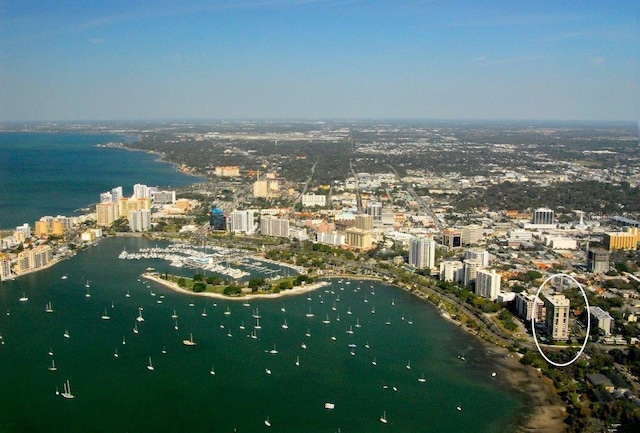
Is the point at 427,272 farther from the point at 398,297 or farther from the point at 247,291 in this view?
the point at 247,291

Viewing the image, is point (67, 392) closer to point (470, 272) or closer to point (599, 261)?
point (470, 272)

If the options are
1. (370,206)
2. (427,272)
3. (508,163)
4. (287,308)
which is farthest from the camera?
(508,163)

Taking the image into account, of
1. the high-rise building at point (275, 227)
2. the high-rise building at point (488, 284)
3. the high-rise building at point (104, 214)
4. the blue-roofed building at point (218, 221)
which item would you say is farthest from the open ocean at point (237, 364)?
the high-rise building at point (104, 214)

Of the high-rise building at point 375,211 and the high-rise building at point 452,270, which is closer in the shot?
the high-rise building at point 452,270

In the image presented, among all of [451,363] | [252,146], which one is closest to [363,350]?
[451,363]

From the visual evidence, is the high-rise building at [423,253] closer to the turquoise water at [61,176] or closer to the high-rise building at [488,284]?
the high-rise building at [488,284]

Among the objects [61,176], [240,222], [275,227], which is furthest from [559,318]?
[61,176]

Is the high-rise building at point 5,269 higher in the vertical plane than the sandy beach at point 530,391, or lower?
higher
